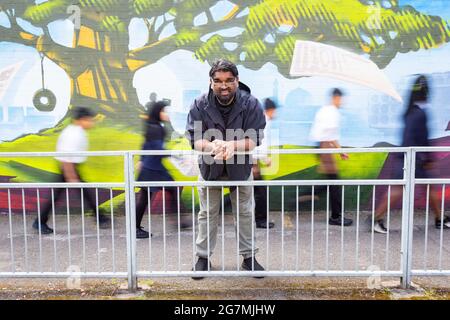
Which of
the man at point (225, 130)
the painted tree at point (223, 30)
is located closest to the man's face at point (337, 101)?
the painted tree at point (223, 30)

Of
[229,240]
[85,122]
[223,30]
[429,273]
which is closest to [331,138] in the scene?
[229,240]

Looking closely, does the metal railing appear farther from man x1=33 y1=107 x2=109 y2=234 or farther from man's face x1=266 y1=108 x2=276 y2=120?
man's face x1=266 y1=108 x2=276 y2=120

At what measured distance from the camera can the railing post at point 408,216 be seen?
139 inches

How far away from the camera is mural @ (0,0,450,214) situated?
5.76m

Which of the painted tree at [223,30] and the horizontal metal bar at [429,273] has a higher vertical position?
the painted tree at [223,30]

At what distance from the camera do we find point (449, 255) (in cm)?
452

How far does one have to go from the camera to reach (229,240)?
505cm

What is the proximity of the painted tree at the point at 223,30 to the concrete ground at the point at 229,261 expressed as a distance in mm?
2300

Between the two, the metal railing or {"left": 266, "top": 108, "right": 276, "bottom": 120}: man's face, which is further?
{"left": 266, "top": 108, "right": 276, "bottom": 120}: man's face

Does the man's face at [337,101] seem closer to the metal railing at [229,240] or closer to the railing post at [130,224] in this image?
the metal railing at [229,240]

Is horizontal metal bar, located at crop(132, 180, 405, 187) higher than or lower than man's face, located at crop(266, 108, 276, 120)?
lower

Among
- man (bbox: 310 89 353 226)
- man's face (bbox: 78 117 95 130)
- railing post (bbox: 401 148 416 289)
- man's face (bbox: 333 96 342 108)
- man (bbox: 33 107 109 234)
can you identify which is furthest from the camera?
man's face (bbox: 333 96 342 108)

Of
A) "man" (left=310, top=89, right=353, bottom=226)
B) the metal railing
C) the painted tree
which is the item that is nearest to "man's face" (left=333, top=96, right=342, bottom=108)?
"man" (left=310, top=89, right=353, bottom=226)

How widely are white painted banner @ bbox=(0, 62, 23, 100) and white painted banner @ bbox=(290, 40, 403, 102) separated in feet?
13.0
